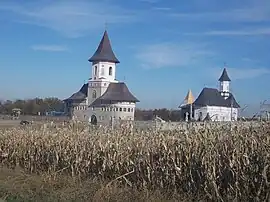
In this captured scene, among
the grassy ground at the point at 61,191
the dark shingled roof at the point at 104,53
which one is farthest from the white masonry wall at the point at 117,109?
the grassy ground at the point at 61,191

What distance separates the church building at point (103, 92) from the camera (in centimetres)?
9562

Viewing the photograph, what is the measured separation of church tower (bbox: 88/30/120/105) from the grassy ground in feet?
289

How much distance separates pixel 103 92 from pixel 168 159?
298ft

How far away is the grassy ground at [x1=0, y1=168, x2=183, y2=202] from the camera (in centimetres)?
977

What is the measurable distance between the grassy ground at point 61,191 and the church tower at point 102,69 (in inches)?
3467

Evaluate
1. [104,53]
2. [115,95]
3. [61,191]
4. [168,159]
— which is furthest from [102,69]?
[168,159]

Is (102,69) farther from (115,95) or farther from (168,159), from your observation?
(168,159)

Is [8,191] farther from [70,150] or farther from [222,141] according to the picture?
[222,141]

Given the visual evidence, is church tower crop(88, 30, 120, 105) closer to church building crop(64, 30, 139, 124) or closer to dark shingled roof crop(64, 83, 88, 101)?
church building crop(64, 30, 139, 124)

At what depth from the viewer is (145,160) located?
10641mm

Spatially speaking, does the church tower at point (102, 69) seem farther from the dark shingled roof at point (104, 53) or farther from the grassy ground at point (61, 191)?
the grassy ground at point (61, 191)

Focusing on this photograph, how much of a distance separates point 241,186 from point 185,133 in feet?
7.16

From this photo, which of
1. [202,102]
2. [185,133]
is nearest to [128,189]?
[185,133]

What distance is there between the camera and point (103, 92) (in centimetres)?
10050
